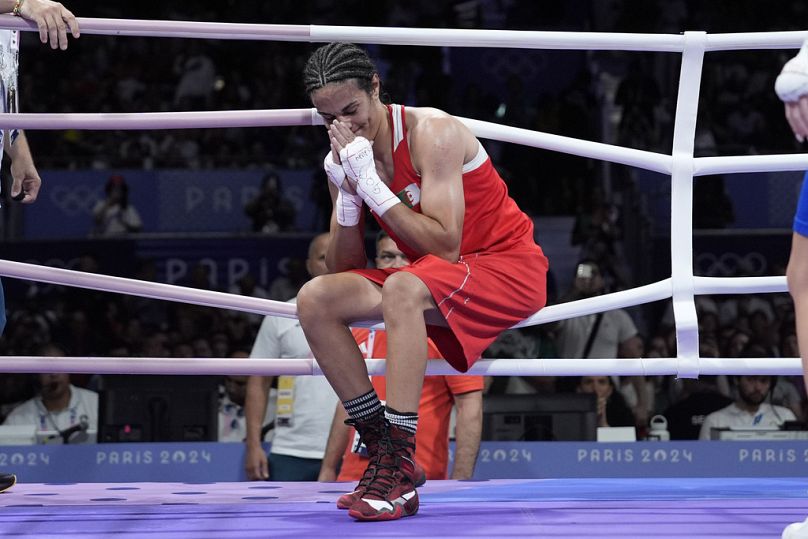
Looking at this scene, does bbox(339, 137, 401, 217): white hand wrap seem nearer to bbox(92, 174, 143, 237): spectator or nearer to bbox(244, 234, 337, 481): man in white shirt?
bbox(244, 234, 337, 481): man in white shirt

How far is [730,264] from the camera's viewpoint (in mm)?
8805

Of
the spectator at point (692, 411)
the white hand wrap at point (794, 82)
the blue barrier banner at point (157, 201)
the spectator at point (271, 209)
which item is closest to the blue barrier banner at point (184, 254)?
the spectator at point (271, 209)

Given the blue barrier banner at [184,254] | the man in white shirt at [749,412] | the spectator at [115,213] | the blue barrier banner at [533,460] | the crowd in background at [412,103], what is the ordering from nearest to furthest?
the blue barrier banner at [533,460]
the man in white shirt at [749,412]
the crowd in background at [412,103]
the blue barrier banner at [184,254]
the spectator at [115,213]

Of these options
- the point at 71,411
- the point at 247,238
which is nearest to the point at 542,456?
the point at 71,411

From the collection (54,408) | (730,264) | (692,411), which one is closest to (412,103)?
(730,264)

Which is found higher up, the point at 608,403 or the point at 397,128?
the point at 397,128

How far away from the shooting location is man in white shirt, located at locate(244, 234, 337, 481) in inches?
175

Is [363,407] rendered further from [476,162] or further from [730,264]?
[730,264]

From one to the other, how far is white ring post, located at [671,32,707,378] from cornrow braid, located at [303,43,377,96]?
763 millimetres

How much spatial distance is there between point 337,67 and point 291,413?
7.53 feet

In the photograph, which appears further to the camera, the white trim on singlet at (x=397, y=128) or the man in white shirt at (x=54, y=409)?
the man in white shirt at (x=54, y=409)

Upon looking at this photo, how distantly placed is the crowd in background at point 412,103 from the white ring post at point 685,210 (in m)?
3.47

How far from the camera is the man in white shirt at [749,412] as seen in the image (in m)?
5.43

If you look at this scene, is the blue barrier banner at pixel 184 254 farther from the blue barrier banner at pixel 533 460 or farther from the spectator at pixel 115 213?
the blue barrier banner at pixel 533 460
